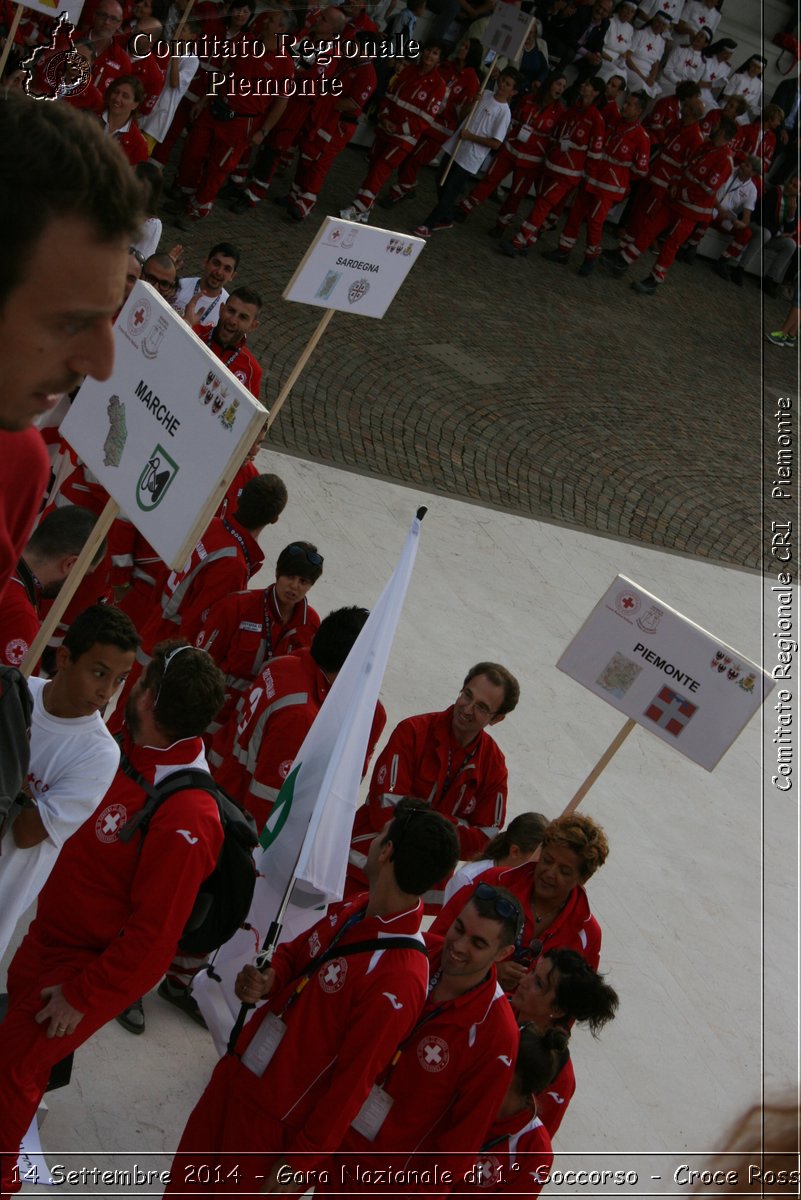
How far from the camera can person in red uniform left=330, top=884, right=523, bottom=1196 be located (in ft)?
14.1

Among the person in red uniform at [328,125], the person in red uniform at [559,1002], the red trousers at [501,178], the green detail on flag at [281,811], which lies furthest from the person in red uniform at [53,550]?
→ the red trousers at [501,178]

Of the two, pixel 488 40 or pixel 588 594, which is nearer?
pixel 588 594

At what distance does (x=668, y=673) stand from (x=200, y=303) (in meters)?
4.64

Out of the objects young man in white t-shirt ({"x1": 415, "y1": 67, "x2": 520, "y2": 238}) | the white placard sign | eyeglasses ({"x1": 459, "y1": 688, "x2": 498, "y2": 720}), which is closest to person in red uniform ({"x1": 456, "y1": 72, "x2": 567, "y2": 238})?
young man in white t-shirt ({"x1": 415, "y1": 67, "x2": 520, "y2": 238})

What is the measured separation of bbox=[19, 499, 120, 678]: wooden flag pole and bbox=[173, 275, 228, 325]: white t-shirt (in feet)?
14.5

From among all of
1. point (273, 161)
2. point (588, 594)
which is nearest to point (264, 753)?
point (588, 594)

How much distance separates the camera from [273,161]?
15617 millimetres

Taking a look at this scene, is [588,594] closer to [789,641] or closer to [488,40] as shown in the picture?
[789,641]

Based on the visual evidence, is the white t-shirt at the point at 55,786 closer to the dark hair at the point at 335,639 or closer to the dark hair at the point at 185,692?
the dark hair at the point at 185,692

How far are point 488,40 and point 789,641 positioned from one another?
9.84m

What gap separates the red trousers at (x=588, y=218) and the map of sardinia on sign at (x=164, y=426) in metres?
14.5

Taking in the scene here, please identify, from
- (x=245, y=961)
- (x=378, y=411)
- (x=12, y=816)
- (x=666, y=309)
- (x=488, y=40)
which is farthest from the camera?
(x=666, y=309)

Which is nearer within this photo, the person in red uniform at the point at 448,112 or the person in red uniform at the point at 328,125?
the person in red uniform at the point at 328,125

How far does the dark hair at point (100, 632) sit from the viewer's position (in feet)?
13.5
